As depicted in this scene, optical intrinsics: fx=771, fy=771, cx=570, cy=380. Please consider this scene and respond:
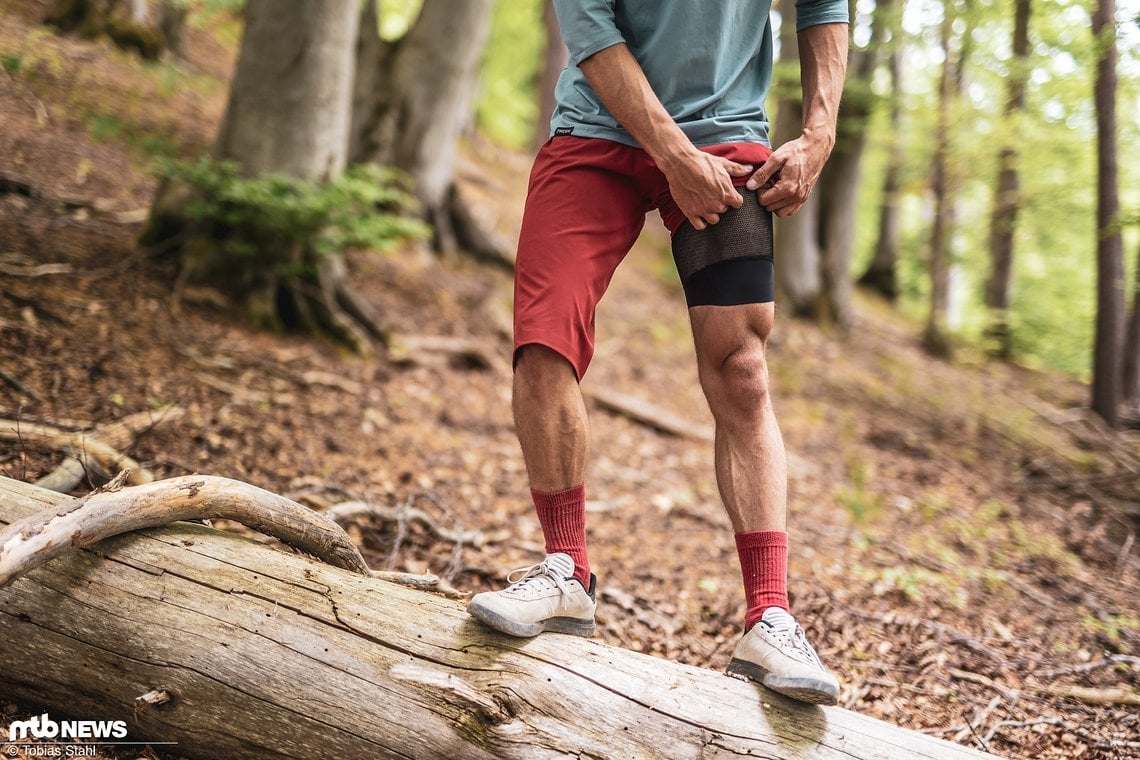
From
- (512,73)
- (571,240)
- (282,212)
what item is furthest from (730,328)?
(512,73)

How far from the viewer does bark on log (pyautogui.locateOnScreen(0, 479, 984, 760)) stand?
1.87 metres

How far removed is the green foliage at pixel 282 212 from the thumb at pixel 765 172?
3086 mm

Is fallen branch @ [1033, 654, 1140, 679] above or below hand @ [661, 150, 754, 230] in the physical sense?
below

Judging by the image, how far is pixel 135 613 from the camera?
1.96 m

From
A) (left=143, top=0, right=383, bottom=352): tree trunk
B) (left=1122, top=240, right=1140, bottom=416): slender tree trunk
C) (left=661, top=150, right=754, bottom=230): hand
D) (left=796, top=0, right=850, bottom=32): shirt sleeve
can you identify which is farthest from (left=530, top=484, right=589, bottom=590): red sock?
(left=1122, top=240, right=1140, bottom=416): slender tree trunk

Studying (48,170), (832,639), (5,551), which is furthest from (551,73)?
(5,551)

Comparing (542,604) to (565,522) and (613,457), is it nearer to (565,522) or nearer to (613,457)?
(565,522)

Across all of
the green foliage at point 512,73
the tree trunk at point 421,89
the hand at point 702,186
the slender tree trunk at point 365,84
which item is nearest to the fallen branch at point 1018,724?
the hand at point 702,186

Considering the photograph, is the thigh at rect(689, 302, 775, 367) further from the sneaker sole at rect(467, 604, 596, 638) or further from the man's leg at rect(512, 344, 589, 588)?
the sneaker sole at rect(467, 604, 596, 638)

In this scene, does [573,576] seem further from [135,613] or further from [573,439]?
[135,613]

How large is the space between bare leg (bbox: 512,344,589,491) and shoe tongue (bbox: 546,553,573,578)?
0.20 m

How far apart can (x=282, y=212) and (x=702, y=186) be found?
3.28 m

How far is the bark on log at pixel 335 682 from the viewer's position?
6.15ft

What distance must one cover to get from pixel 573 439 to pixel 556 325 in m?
0.33
